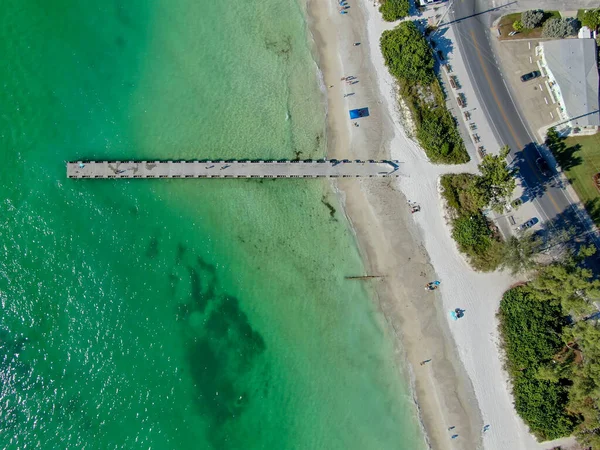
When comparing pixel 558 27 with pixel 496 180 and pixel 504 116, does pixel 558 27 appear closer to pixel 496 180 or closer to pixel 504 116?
pixel 504 116

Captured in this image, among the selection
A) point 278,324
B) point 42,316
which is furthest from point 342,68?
point 42,316

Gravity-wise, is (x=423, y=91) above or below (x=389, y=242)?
above

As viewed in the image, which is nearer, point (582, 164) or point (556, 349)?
point (556, 349)

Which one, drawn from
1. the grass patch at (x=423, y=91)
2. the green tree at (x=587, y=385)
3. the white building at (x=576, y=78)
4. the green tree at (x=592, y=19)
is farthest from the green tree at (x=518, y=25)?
the green tree at (x=587, y=385)

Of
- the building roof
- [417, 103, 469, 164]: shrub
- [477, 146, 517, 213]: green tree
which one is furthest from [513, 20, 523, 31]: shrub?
[477, 146, 517, 213]: green tree

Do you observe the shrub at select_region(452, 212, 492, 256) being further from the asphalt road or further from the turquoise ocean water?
the turquoise ocean water

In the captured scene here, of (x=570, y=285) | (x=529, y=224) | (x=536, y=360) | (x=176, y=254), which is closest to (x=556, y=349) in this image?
(x=536, y=360)

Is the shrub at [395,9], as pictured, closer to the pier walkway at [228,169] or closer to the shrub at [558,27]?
the shrub at [558,27]
